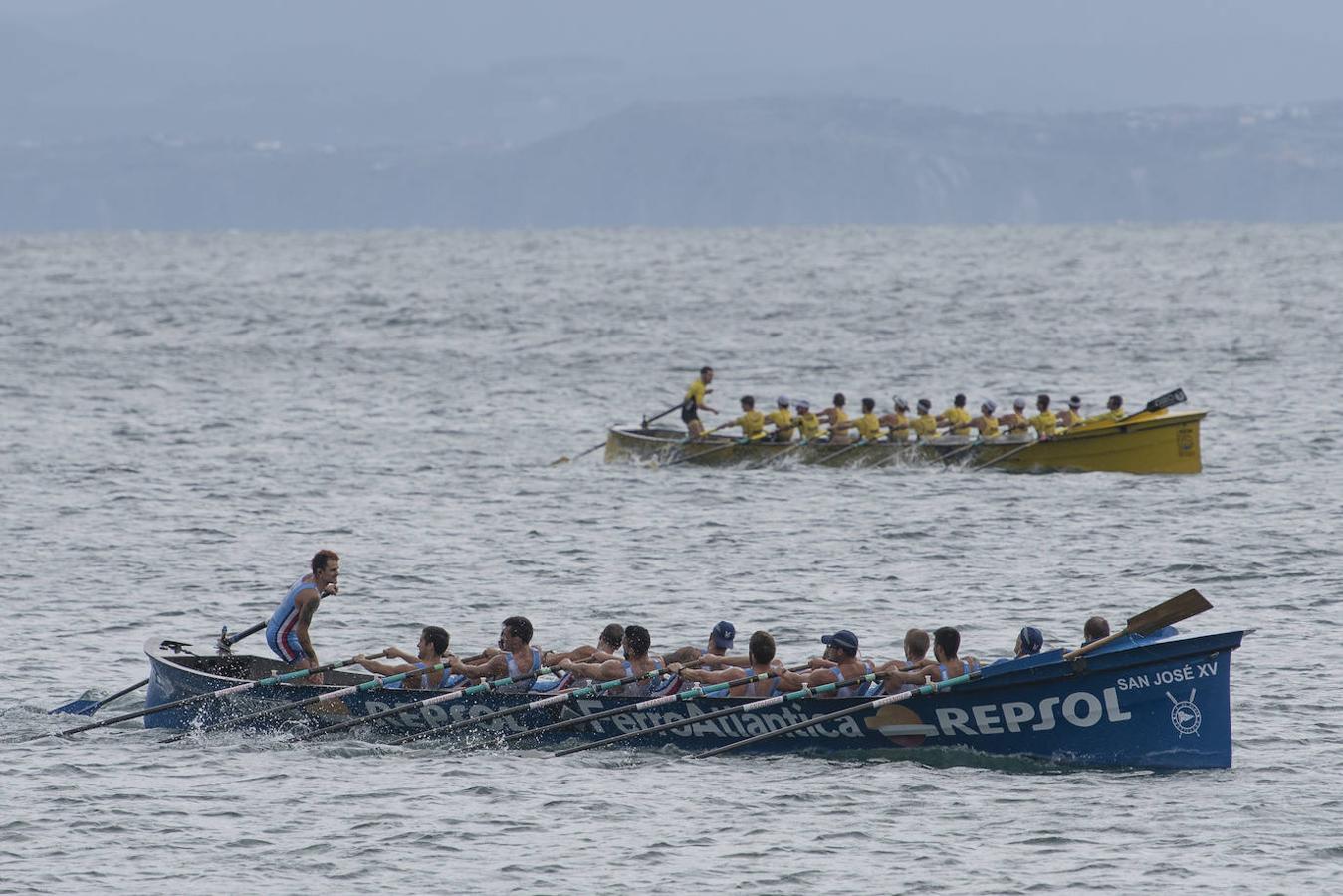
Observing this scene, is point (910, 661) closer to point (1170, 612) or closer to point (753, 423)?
point (1170, 612)

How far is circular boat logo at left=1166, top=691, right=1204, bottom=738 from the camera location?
22.1 m

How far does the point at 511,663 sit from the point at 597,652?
109 centimetres

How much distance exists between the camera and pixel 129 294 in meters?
118

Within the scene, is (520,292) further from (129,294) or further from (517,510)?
(517,510)

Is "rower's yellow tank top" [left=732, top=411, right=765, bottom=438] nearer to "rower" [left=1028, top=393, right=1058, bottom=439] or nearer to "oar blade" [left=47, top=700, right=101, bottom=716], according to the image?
"rower" [left=1028, top=393, right=1058, bottom=439]

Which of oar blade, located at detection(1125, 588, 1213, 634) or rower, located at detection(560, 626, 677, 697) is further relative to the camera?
rower, located at detection(560, 626, 677, 697)

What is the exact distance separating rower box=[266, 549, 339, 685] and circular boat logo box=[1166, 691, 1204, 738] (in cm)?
995

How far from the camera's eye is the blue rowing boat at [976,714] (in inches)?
864

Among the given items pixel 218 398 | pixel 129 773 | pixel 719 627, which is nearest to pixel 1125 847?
pixel 719 627

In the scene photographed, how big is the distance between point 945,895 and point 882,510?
22665 mm

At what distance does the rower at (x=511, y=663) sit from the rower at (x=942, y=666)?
4.56m

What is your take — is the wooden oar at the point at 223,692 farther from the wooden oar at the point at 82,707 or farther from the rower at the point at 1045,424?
the rower at the point at 1045,424

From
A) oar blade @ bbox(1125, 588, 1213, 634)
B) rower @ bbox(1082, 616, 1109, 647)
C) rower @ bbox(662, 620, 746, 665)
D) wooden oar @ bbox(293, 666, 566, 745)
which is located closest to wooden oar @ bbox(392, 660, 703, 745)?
rower @ bbox(662, 620, 746, 665)

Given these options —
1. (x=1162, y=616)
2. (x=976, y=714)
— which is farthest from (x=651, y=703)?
(x=1162, y=616)
